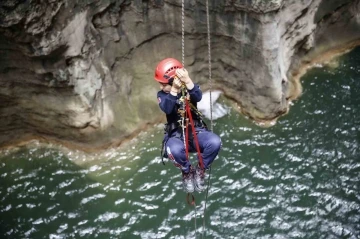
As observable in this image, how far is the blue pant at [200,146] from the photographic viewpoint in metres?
6.91

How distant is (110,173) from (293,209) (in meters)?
4.28

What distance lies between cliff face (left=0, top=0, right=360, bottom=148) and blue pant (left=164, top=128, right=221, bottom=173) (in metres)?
3.87

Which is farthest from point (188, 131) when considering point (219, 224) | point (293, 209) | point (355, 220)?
point (355, 220)

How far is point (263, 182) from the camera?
10.2m

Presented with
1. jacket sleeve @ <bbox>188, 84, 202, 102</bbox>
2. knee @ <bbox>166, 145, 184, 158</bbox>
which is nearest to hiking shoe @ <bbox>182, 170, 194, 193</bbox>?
knee @ <bbox>166, 145, 184, 158</bbox>

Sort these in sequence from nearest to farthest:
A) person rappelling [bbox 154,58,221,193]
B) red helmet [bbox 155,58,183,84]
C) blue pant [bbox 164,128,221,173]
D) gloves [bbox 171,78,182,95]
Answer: gloves [bbox 171,78,182,95], person rappelling [bbox 154,58,221,193], red helmet [bbox 155,58,183,84], blue pant [bbox 164,128,221,173]

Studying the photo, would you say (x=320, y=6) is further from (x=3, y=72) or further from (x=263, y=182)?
(x=3, y=72)

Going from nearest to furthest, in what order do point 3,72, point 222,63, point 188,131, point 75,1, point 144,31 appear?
1. point 188,131
2. point 75,1
3. point 3,72
4. point 144,31
5. point 222,63

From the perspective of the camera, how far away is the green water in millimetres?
9562

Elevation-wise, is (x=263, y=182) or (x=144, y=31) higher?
(x=144, y=31)

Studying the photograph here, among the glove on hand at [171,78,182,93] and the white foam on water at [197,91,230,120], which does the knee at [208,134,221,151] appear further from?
the white foam on water at [197,91,230,120]

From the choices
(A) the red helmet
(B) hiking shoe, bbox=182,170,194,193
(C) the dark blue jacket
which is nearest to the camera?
(C) the dark blue jacket

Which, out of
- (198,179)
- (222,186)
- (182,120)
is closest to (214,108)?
(222,186)

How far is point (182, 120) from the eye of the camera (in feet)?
22.1
